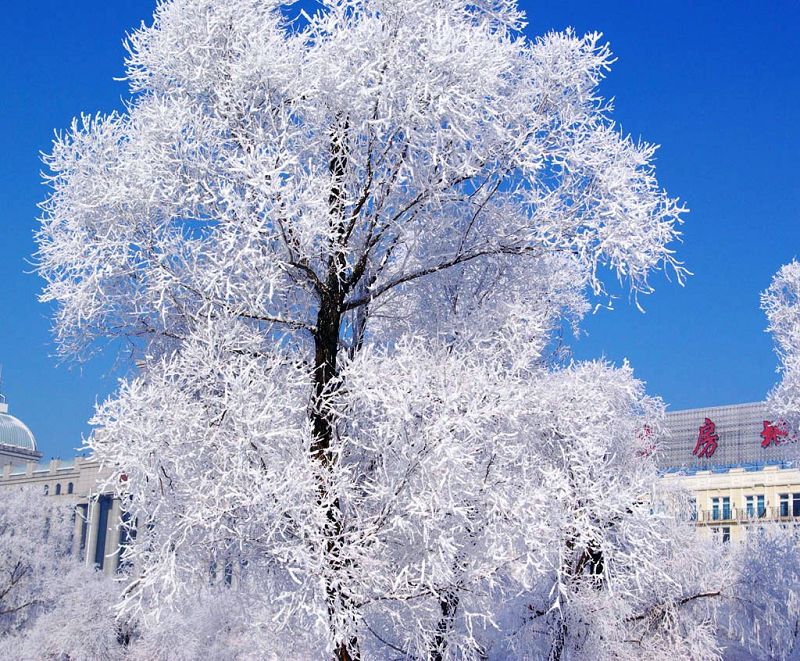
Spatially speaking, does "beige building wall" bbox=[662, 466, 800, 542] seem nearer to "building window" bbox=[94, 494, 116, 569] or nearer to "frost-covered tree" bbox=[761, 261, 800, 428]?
"frost-covered tree" bbox=[761, 261, 800, 428]

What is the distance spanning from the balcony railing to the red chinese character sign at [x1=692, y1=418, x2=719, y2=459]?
421 centimetres

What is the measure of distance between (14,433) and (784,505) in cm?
14691

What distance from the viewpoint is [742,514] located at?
217 ft

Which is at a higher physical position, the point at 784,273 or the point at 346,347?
the point at 784,273

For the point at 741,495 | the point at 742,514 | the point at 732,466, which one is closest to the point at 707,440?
the point at 732,466

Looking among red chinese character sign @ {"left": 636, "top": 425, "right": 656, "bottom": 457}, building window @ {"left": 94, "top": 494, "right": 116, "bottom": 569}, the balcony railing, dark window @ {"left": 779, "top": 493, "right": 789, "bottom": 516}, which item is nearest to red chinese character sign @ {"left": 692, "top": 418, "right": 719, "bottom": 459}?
the balcony railing

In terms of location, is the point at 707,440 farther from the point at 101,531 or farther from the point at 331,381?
the point at 101,531

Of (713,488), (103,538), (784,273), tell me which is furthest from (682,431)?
(103,538)

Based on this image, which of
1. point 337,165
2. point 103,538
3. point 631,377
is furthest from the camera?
point 103,538

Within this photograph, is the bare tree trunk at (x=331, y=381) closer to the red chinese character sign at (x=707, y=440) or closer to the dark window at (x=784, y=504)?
the dark window at (x=784, y=504)

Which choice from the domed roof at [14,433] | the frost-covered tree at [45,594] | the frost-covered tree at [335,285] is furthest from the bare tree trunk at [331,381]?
the domed roof at [14,433]

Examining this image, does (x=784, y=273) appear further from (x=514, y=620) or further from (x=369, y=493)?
(x=369, y=493)

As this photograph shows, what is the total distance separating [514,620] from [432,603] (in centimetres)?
732

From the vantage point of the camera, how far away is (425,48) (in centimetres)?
1168
